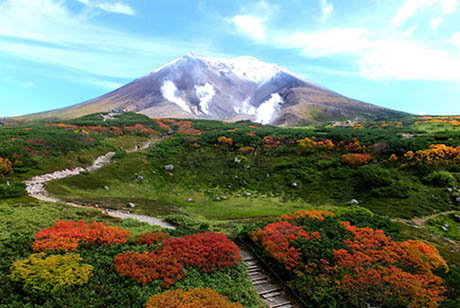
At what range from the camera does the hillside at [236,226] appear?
36.7 ft

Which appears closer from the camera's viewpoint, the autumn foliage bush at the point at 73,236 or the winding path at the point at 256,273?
the winding path at the point at 256,273

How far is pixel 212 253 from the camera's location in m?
13.7

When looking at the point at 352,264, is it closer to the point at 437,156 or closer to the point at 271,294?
the point at 271,294

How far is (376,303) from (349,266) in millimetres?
2164

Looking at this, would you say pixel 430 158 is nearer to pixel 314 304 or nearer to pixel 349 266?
pixel 349 266

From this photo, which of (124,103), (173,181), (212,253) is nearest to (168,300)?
(212,253)

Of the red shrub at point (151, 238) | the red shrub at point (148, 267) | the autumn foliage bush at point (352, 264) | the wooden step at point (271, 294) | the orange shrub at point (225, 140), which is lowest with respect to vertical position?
the wooden step at point (271, 294)

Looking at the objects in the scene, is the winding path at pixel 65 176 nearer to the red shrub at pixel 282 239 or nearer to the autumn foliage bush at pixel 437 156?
the red shrub at pixel 282 239

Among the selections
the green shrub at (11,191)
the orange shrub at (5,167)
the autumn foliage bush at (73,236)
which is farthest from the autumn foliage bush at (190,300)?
the orange shrub at (5,167)

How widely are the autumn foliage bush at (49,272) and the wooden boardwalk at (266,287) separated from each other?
7818mm

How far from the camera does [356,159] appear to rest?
136ft

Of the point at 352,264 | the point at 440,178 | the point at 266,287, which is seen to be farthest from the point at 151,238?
the point at 440,178

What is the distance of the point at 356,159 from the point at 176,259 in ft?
120

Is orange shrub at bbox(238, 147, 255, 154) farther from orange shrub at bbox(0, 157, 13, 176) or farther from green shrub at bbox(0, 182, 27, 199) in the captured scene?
green shrub at bbox(0, 182, 27, 199)
